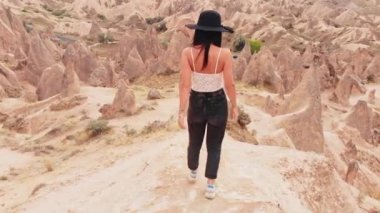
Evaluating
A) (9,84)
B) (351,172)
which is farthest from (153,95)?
(351,172)

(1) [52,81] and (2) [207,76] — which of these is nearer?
(2) [207,76]

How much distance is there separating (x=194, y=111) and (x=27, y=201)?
4826mm

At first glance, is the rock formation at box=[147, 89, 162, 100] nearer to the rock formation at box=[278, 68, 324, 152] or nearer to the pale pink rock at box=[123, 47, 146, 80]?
the rock formation at box=[278, 68, 324, 152]

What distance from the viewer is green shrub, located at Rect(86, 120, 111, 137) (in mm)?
14391

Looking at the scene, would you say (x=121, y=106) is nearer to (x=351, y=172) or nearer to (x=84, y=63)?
(x=351, y=172)

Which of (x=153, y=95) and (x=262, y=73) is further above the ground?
(x=153, y=95)

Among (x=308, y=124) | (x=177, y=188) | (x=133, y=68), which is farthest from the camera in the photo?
(x=133, y=68)

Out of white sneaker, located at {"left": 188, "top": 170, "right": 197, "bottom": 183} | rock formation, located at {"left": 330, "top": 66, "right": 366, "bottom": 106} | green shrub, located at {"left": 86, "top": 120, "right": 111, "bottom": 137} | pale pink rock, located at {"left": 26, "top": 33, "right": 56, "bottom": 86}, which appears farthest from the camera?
rock formation, located at {"left": 330, "top": 66, "right": 366, "bottom": 106}

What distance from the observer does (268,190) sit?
262 inches

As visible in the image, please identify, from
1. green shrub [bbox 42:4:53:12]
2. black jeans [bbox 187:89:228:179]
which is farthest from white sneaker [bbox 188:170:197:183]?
green shrub [bbox 42:4:53:12]

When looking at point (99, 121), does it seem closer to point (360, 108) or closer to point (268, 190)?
point (268, 190)

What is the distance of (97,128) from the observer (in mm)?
14453

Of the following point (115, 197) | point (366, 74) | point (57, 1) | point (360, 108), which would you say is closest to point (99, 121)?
point (115, 197)

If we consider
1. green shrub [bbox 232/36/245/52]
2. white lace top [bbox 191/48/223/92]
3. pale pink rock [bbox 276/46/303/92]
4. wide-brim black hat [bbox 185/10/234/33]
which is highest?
wide-brim black hat [bbox 185/10/234/33]
